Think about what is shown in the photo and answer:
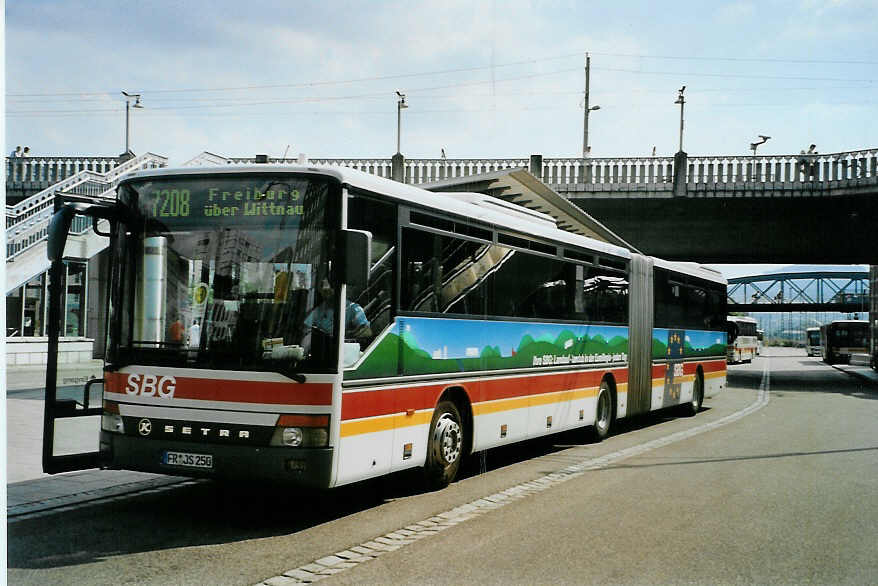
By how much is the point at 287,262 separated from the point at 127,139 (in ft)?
159

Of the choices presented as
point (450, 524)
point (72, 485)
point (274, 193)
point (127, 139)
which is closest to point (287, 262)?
point (274, 193)

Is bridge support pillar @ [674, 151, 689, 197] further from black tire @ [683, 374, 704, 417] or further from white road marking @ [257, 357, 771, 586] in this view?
white road marking @ [257, 357, 771, 586]

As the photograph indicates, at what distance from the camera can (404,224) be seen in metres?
9.20

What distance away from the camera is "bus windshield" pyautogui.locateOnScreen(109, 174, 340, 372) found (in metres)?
7.76

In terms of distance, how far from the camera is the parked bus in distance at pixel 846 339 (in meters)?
72.9

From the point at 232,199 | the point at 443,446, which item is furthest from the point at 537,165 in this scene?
the point at 232,199

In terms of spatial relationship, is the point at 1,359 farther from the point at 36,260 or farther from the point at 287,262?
the point at 36,260

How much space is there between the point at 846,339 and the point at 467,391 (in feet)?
237

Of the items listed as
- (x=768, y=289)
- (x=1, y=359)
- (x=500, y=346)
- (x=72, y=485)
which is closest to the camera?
(x=1, y=359)

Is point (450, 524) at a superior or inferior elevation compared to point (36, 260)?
inferior

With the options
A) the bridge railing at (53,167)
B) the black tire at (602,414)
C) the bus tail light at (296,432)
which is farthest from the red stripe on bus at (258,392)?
the bridge railing at (53,167)

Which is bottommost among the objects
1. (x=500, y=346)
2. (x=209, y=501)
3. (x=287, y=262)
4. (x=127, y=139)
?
(x=209, y=501)

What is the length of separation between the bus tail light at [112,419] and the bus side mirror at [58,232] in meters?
1.39

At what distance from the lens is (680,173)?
33438 mm
